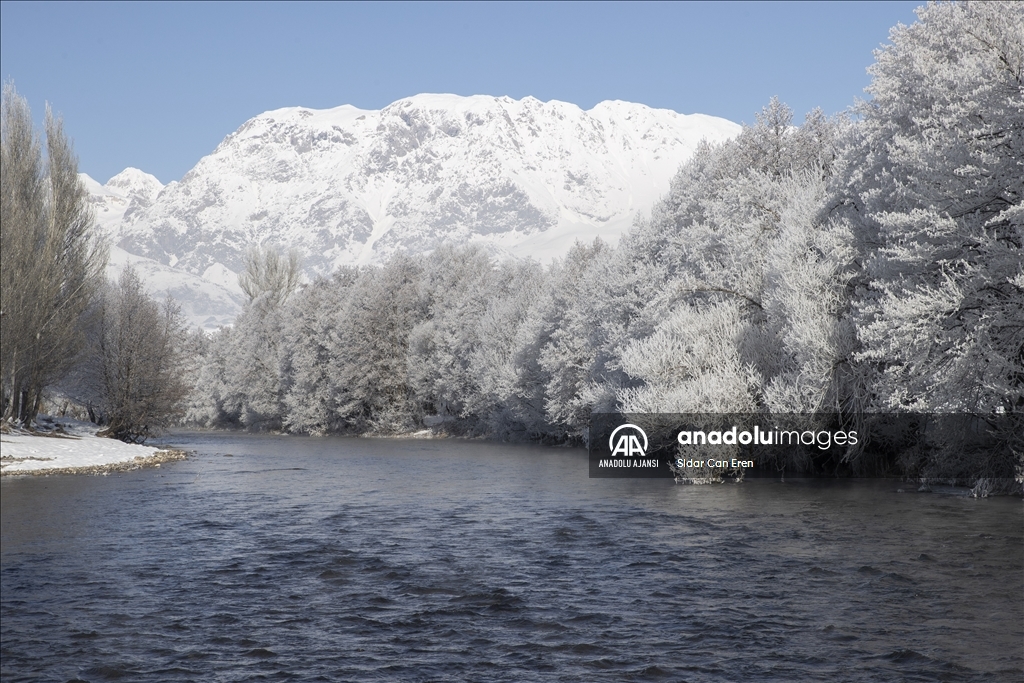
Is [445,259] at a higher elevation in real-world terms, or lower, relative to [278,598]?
higher

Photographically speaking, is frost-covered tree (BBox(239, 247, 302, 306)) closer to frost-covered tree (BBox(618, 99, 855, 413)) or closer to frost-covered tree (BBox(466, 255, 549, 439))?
frost-covered tree (BBox(466, 255, 549, 439))

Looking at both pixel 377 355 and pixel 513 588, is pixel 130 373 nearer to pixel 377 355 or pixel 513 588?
pixel 377 355

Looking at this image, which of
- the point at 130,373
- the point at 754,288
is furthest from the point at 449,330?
the point at 754,288

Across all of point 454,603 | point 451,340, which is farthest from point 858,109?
point 451,340

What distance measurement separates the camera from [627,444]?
45406mm

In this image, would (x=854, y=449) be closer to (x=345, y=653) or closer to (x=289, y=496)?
(x=289, y=496)

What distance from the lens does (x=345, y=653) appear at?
12.6 metres

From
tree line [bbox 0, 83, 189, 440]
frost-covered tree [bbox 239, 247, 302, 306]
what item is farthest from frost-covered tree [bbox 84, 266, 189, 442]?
frost-covered tree [bbox 239, 247, 302, 306]

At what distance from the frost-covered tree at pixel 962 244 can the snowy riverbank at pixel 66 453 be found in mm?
33766

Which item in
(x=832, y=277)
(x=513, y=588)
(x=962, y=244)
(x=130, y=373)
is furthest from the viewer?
(x=130, y=373)

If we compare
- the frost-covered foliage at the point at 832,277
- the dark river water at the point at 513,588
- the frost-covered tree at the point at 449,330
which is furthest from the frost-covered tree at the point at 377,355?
the dark river water at the point at 513,588

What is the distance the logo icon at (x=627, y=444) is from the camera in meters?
43.6

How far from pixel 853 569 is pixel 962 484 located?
16.9 metres

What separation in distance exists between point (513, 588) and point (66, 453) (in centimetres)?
3361
